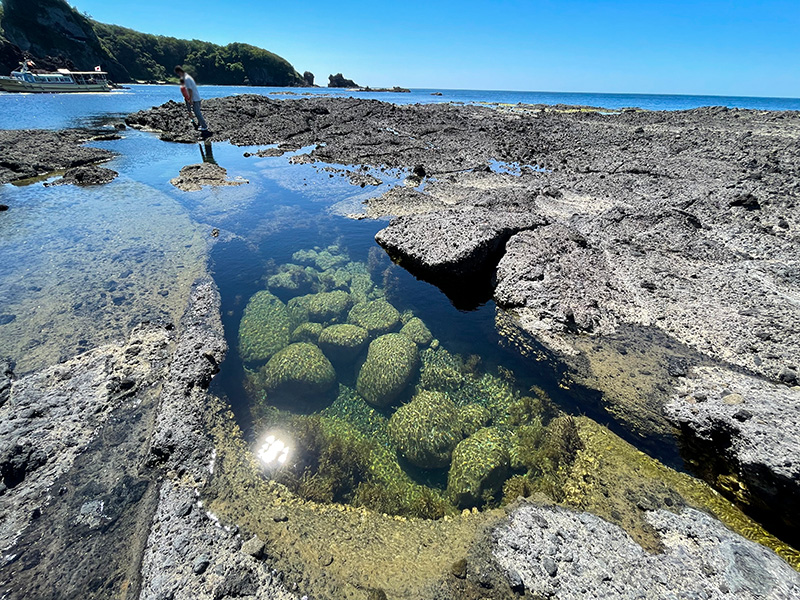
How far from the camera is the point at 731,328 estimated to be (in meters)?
6.28

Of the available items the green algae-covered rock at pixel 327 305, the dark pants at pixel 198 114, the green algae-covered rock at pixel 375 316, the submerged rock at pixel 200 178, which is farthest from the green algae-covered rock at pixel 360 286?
the dark pants at pixel 198 114

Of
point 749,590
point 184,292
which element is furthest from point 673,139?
point 184,292

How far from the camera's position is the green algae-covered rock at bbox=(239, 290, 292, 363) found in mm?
7203

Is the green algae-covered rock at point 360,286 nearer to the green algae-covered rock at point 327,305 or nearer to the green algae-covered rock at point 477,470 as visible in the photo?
the green algae-covered rock at point 327,305

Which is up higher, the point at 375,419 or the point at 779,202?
the point at 779,202

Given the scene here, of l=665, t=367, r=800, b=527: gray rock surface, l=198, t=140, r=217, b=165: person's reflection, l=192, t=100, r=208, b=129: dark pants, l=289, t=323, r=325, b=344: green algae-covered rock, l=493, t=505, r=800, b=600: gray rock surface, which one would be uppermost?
l=192, t=100, r=208, b=129: dark pants

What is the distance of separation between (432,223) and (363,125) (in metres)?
22.2

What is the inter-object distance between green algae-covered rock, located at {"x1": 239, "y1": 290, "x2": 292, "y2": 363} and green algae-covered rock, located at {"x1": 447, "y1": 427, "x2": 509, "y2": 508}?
4.52 metres

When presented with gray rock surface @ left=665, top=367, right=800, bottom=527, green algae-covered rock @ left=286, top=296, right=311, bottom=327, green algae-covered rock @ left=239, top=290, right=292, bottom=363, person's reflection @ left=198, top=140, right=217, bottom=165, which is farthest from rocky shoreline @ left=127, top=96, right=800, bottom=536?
person's reflection @ left=198, top=140, right=217, bottom=165

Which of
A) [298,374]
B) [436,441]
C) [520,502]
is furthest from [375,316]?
[520,502]

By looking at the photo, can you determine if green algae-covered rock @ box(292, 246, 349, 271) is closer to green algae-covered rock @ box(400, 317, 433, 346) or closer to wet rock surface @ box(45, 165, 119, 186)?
green algae-covered rock @ box(400, 317, 433, 346)

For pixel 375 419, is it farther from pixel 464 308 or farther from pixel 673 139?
pixel 673 139

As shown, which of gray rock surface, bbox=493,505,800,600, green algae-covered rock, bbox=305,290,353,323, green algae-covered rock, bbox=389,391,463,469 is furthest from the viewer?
green algae-covered rock, bbox=305,290,353,323

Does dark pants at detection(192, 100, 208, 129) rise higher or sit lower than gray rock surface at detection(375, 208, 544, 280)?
higher
